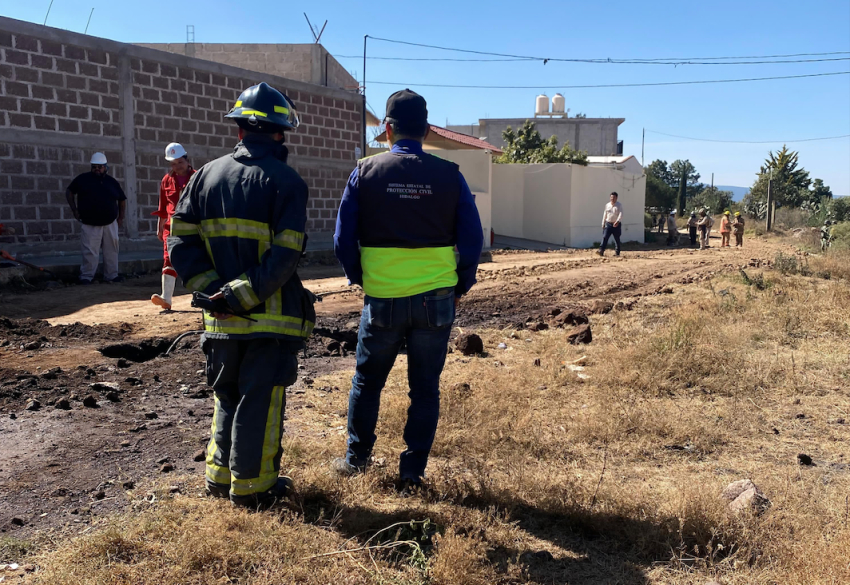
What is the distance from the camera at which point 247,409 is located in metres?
2.84

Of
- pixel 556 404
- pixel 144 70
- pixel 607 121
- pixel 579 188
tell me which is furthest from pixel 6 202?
pixel 607 121

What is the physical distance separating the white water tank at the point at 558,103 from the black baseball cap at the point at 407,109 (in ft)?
183

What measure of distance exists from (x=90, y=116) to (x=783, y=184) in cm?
4640

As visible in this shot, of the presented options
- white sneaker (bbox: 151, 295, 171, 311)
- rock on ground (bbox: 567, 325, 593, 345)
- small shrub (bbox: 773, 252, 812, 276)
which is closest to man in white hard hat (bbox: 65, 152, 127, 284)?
white sneaker (bbox: 151, 295, 171, 311)

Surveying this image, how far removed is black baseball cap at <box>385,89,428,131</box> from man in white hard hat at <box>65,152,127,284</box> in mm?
7857

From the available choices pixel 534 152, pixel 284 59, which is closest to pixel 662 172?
pixel 534 152

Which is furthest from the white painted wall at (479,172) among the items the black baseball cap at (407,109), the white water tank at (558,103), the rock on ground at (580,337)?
the white water tank at (558,103)

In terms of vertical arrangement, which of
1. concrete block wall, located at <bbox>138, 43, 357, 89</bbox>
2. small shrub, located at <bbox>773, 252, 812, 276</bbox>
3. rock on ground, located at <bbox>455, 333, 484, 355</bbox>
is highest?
concrete block wall, located at <bbox>138, 43, 357, 89</bbox>

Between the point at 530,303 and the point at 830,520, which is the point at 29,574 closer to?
the point at 830,520

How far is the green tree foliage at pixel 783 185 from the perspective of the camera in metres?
43.2

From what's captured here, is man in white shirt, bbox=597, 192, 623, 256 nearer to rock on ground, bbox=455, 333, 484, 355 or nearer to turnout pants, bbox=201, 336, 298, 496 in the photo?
rock on ground, bbox=455, 333, 484, 355

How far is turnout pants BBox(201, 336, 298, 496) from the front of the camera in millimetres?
2834

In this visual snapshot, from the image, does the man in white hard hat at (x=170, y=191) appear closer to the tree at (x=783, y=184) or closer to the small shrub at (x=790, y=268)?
the small shrub at (x=790, y=268)

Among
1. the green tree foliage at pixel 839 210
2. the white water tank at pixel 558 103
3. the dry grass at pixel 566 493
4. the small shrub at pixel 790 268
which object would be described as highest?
the white water tank at pixel 558 103
